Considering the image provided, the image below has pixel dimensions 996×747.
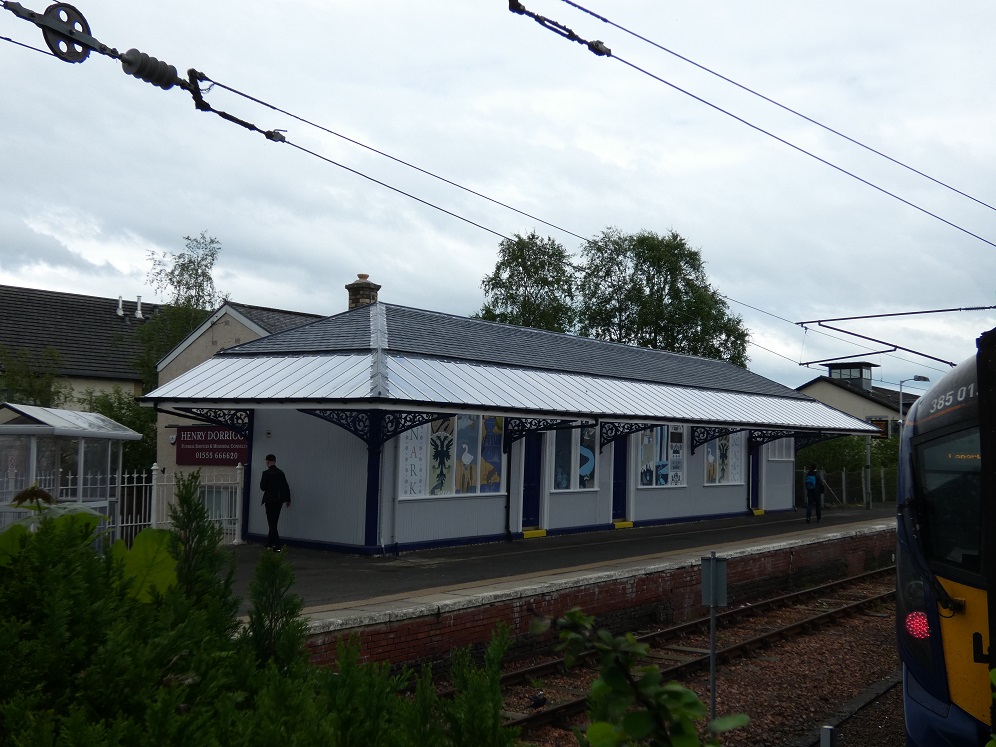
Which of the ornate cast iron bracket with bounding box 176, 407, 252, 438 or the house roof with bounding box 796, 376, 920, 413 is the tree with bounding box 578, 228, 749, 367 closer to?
the house roof with bounding box 796, 376, 920, 413

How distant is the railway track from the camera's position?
30.5ft

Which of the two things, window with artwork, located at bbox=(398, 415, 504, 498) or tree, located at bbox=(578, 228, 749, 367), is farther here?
tree, located at bbox=(578, 228, 749, 367)

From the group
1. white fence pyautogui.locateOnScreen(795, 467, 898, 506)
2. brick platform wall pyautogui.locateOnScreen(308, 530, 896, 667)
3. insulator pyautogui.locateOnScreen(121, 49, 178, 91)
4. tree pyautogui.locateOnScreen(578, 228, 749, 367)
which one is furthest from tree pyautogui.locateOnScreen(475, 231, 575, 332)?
insulator pyautogui.locateOnScreen(121, 49, 178, 91)

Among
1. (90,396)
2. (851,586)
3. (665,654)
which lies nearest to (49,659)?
(665,654)

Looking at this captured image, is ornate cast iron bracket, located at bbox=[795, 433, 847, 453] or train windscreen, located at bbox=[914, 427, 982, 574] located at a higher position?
ornate cast iron bracket, located at bbox=[795, 433, 847, 453]

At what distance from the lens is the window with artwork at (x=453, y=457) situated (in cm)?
1730

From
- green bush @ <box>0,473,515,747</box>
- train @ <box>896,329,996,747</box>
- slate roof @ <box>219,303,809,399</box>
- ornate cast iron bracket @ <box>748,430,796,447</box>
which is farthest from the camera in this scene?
ornate cast iron bracket @ <box>748,430,796,447</box>

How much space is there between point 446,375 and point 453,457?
153 cm

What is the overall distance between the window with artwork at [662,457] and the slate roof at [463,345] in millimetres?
1324

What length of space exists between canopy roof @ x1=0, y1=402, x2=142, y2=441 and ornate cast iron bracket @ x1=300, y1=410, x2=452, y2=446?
342cm

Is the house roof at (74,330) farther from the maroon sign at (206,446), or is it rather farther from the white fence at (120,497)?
the white fence at (120,497)

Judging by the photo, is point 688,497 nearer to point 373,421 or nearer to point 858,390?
point 373,421

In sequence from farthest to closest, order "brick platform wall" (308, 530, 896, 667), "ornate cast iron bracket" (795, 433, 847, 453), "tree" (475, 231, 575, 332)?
"tree" (475, 231, 575, 332)
"ornate cast iron bracket" (795, 433, 847, 453)
"brick platform wall" (308, 530, 896, 667)

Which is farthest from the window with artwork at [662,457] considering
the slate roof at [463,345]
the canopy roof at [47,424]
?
the canopy roof at [47,424]
